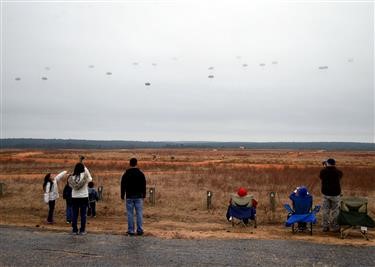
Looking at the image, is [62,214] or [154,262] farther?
[62,214]

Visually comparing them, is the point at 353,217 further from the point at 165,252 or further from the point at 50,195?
the point at 50,195

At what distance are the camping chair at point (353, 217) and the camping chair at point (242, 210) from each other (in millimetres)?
2409

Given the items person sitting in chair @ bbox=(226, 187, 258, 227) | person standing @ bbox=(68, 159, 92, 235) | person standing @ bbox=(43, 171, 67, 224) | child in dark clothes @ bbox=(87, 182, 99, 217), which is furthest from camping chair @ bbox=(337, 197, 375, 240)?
person standing @ bbox=(43, 171, 67, 224)

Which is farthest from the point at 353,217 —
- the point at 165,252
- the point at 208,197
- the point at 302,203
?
the point at 208,197

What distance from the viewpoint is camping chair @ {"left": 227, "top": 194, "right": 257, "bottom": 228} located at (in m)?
12.1

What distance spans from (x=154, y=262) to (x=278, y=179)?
2221cm

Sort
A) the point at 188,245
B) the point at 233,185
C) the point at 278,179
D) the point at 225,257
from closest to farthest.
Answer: the point at 225,257
the point at 188,245
the point at 233,185
the point at 278,179

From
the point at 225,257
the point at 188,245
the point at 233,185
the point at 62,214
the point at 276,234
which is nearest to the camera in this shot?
the point at 225,257

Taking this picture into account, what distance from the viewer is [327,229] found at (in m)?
11.1

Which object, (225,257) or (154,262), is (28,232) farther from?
(225,257)

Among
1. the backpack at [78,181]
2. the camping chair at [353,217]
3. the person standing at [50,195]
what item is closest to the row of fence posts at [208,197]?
the camping chair at [353,217]

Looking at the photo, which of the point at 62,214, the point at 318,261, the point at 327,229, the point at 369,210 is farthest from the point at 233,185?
the point at 318,261

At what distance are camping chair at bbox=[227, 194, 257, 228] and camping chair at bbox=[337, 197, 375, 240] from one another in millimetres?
2409

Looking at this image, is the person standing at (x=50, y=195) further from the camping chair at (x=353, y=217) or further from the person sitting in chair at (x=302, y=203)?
the camping chair at (x=353, y=217)
